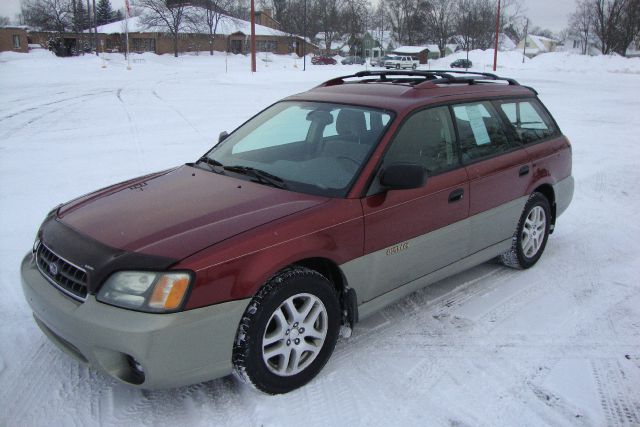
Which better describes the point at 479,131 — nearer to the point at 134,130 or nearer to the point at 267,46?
the point at 134,130

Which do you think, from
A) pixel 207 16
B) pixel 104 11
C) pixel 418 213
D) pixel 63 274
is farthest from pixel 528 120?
pixel 104 11

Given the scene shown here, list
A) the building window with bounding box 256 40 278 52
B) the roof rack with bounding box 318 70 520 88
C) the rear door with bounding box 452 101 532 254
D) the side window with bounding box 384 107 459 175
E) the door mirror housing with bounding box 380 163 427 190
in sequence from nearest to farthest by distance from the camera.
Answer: the door mirror housing with bounding box 380 163 427 190
the side window with bounding box 384 107 459 175
the rear door with bounding box 452 101 532 254
the roof rack with bounding box 318 70 520 88
the building window with bounding box 256 40 278 52

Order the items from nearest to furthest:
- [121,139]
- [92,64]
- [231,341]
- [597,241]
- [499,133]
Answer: [231,341] < [499,133] < [597,241] < [121,139] < [92,64]

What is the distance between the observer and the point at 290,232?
288 cm

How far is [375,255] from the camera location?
3314 millimetres

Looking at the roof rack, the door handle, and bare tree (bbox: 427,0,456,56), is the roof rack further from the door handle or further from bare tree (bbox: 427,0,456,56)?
bare tree (bbox: 427,0,456,56)

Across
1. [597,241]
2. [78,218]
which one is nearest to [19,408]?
[78,218]

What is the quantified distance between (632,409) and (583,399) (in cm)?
24

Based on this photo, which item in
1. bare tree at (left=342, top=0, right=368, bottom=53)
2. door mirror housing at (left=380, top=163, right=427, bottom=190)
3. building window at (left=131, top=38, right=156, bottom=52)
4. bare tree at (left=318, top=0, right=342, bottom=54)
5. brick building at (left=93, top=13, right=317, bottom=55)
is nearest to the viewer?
door mirror housing at (left=380, top=163, right=427, bottom=190)

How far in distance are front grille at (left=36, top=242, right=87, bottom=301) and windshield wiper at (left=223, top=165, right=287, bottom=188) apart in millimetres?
1217

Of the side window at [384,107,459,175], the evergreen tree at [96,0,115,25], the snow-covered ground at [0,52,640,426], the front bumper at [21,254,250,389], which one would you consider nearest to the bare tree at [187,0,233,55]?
the evergreen tree at [96,0,115,25]

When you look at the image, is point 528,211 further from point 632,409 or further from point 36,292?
point 36,292

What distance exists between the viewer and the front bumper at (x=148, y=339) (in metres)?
2.48

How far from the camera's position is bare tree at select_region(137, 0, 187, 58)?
62.4 m
